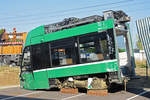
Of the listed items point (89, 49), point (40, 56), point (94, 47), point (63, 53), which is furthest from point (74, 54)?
point (40, 56)

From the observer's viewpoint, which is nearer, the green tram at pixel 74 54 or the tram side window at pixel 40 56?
the green tram at pixel 74 54

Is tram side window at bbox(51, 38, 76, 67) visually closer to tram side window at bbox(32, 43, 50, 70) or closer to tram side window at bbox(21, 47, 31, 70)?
tram side window at bbox(32, 43, 50, 70)

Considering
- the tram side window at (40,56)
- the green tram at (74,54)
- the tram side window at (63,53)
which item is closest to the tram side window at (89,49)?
the green tram at (74,54)

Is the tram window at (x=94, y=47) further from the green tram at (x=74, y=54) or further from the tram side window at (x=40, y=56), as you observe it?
the tram side window at (x=40, y=56)

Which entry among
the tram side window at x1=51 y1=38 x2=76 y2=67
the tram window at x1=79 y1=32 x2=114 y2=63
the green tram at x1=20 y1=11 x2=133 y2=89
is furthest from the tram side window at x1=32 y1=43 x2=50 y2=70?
the tram window at x1=79 y1=32 x2=114 y2=63

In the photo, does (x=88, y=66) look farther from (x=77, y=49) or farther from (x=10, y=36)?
(x=10, y=36)

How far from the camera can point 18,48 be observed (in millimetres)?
31078

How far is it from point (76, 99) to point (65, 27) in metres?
3.93

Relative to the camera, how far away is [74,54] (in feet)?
32.2

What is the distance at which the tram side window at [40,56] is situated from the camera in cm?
1091

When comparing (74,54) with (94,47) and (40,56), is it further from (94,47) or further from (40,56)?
(40,56)

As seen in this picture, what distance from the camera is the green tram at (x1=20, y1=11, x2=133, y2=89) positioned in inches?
344

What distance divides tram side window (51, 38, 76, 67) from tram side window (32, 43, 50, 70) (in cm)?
44

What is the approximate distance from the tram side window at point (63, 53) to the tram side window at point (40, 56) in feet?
1.45
